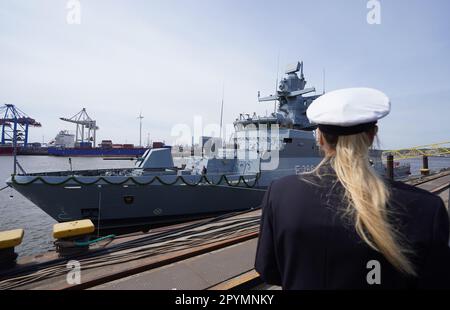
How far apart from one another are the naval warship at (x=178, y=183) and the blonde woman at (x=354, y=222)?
24.2ft

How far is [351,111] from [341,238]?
55 cm

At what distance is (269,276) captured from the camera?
4.08 ft

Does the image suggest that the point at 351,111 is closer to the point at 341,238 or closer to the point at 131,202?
the point at 341,238

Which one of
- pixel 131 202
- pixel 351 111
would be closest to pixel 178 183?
pixel 131 202

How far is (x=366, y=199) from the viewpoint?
957mm

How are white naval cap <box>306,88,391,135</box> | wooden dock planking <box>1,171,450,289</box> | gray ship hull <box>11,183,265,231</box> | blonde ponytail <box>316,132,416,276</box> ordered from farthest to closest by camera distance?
gray ship hull <box>11,183,265,231</box>
wooden dock planking <box>1,171,450,289</box>
white naval cap <box>306,88,391,135</box>
blonde ponytail <box>316,132,416,276</box>

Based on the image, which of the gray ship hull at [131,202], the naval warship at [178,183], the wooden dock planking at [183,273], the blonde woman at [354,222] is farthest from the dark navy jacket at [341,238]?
the gray ship hull at [131,202]

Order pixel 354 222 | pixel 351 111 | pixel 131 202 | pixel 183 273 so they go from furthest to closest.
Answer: pixel 131 202 < pixel 183 273 < pixel 351 111 < pixel 354 222

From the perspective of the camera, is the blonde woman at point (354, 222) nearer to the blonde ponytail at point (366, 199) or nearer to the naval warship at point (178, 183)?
the blonde ponytail at point (366, 199)

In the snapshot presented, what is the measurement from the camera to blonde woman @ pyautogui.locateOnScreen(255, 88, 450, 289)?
92 centimetres

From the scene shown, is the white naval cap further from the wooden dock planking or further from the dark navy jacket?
the wooden dock planking

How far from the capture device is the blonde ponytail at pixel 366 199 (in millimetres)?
899

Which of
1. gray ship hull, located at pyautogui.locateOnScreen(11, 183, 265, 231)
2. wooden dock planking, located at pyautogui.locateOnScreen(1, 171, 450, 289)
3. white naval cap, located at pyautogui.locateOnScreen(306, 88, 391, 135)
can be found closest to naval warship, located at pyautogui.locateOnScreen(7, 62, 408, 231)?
gray ship hull, located at pyautogui.locateOnScreen(11, 183, 265, 231)

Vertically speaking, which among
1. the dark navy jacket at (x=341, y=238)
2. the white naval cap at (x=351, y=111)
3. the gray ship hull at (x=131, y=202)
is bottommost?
the gray ship hull at (x=131, y=202)
